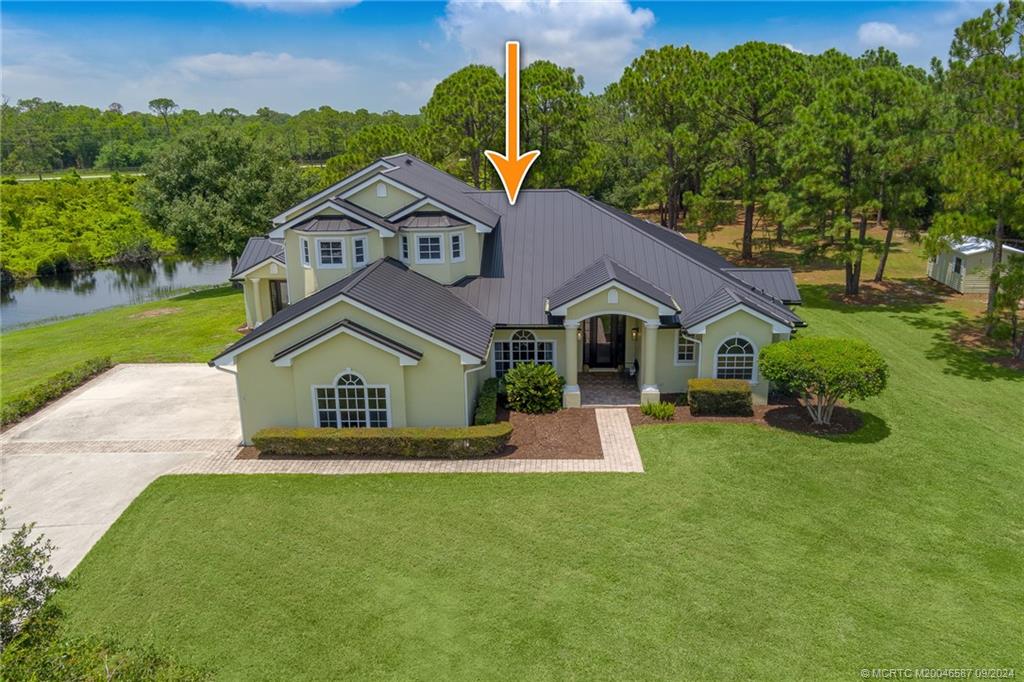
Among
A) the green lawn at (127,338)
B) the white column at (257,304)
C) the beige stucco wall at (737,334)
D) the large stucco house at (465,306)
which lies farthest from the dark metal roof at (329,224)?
the beige stucco wall at (737,334)

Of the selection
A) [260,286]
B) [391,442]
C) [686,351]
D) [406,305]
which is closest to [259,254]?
→ [260,286]

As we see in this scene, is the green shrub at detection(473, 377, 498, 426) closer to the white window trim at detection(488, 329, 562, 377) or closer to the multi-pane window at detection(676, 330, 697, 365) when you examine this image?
the white window trim at detection(488, 329, 562, 377)

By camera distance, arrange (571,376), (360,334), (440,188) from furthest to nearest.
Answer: (440,188) < (571,376) < (360,334)

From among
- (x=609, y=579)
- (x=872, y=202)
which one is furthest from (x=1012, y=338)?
(x=609, y=579)

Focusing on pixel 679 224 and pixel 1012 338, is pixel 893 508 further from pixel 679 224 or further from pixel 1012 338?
pixel 679 224

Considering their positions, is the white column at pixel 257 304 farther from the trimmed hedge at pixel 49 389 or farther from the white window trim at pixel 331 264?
the white window trim at pixel 331 264

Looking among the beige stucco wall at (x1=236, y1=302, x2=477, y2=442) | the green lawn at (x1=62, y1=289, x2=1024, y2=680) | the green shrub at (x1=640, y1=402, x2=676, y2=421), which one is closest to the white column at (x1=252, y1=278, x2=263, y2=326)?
the beige stucco wall at (x1=236, y1=302, x2=477, y2=442)

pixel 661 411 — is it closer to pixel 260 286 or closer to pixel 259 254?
pixel 260 286
